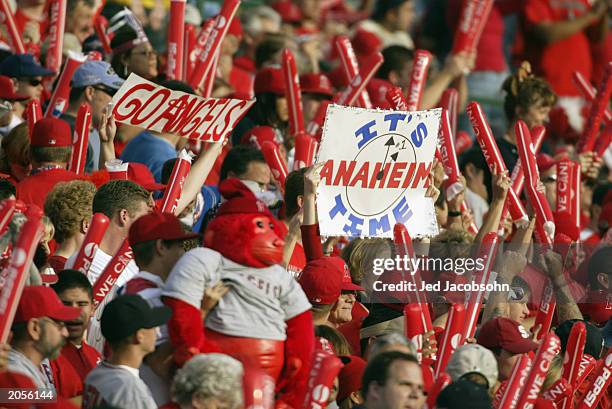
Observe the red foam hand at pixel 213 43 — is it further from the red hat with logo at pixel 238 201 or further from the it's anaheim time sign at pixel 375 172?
the red hat with logo at pixel 238 201

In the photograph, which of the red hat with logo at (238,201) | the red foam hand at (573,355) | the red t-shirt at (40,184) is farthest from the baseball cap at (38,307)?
the red foam hand at (573,355)

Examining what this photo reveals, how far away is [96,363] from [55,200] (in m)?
1.24

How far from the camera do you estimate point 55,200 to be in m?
7.68

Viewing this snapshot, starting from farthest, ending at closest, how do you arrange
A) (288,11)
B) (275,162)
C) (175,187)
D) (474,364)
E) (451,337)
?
Answer: 1. (288,11)
2. (275,162)
3. (175,187)
4. (451,337)
5. (474,364)

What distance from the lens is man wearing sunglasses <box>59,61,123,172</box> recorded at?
9.33 m

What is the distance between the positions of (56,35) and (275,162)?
6.69ft

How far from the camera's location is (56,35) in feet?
33.6

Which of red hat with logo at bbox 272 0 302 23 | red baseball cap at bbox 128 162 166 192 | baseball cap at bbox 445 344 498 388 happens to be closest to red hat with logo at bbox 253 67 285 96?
red baseball cap at bbox 128 162 166 192

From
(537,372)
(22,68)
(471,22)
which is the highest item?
(471,22)

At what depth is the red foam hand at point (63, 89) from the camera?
9.43m

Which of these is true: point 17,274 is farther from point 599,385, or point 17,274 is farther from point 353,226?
point 599,385

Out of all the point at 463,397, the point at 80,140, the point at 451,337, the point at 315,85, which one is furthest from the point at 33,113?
the point at 463,397

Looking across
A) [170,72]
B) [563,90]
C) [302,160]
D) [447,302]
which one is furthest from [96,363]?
[563,90]

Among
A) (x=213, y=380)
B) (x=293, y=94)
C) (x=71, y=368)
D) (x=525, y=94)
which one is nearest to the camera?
(x=213, y=380)
